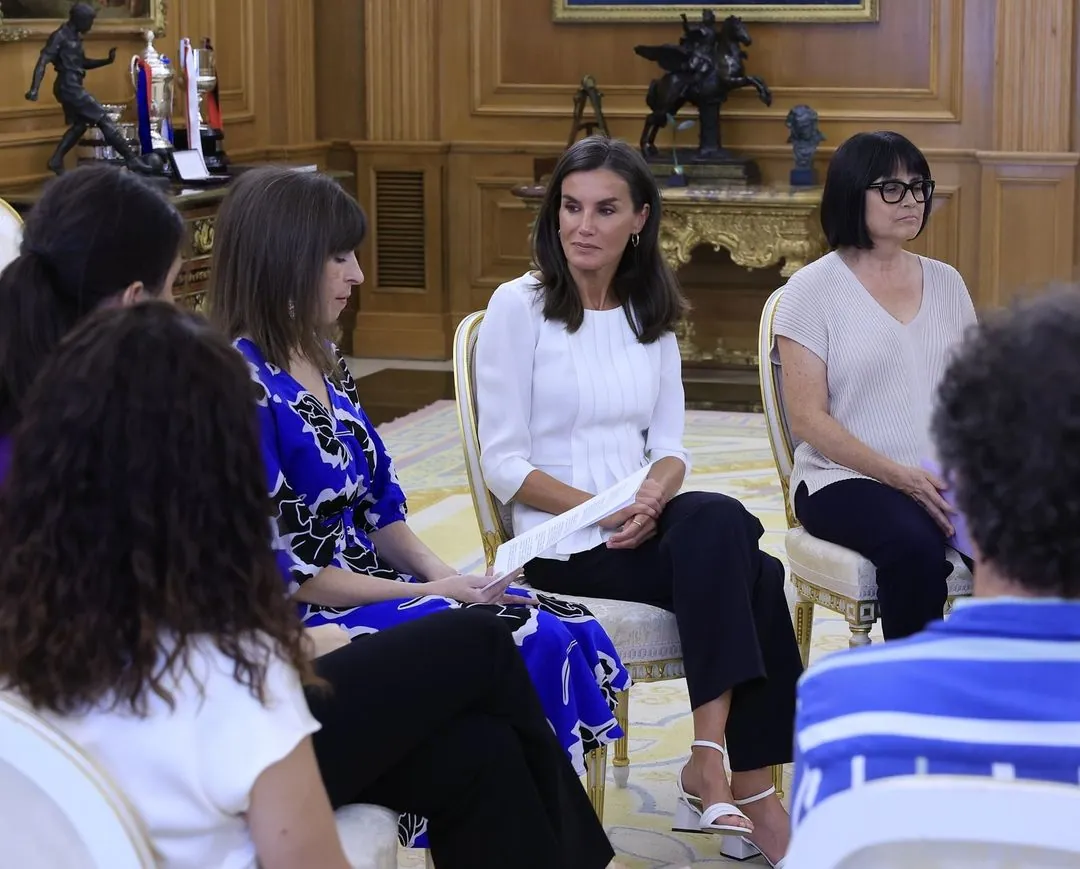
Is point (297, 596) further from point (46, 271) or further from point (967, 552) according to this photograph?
point (967, 552)

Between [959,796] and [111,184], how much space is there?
1.35 meters

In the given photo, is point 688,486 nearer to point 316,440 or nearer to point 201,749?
point 316,440

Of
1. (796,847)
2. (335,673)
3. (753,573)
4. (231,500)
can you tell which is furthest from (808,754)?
(753,573)

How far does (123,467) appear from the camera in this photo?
137 centimetres

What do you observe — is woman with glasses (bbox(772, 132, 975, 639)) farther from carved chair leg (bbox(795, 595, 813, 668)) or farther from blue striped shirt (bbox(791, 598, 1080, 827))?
blue striped shirt (bbox(791, 598, 1080, 827))

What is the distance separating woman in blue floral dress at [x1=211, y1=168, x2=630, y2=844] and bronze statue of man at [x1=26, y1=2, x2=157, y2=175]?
321 centimetres

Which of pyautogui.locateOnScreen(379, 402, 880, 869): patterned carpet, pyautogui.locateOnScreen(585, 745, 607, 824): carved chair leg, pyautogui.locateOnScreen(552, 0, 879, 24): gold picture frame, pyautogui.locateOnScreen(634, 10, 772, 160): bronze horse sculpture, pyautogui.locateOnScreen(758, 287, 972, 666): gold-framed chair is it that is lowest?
pyautogui.locateOnScreen(379, 402, 880, 869): patterned carpet

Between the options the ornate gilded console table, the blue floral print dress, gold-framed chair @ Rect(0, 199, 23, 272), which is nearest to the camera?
the blue floral print dress

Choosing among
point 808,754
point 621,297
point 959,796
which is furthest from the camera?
point 621,297

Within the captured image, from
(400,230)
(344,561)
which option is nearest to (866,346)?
(344,561)

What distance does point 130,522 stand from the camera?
1.38 m

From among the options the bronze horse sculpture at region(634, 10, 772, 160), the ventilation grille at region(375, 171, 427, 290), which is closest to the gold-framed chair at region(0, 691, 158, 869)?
the bronze horse sculpture at region(634, 10, 772, 160)

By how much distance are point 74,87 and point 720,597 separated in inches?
142

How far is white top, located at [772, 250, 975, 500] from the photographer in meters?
3.04
